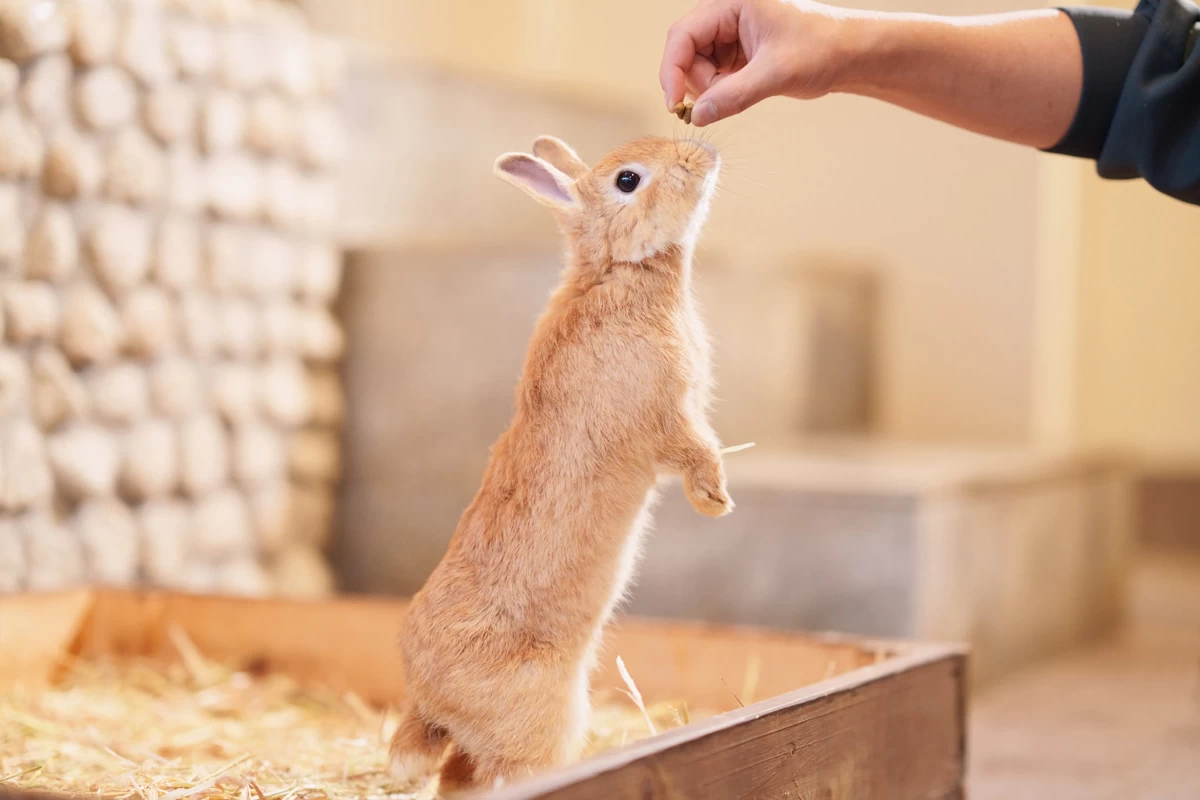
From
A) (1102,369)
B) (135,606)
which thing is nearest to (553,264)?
(135,606)

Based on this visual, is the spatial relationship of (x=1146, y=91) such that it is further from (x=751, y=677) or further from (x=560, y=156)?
(x=751, y=677)

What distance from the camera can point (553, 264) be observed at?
2.74m

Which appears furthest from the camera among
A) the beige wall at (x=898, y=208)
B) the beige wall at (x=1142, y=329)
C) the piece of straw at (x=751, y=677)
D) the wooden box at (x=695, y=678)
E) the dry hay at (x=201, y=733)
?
the beige wall at (x=1142, y=329)

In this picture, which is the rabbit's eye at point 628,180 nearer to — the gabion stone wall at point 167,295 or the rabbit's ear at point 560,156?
the rabbit's ear at point 560,156

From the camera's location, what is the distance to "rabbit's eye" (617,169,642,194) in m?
1.13

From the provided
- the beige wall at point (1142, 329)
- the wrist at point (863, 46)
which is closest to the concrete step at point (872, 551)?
the wrist at point (863, 46)

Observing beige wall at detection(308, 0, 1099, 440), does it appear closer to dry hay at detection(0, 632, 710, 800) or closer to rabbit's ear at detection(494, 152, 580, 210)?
dry hay at detection(0, 632, 710, 800)

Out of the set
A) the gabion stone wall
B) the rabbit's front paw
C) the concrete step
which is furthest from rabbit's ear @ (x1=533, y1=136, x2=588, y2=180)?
the concrete step

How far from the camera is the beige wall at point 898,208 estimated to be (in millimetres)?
3811

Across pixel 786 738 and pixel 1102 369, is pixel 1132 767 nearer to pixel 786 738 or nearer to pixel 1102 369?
pixel 786 738

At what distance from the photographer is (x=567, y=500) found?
3.47ft

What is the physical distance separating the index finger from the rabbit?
77 millimetres

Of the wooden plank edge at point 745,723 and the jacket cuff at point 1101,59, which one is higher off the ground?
the jacket cuff at point 1101,59

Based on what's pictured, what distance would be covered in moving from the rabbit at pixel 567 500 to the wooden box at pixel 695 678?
15 cm
